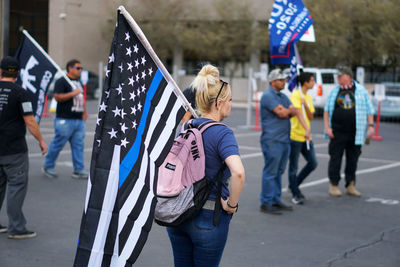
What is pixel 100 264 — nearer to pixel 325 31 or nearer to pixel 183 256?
pixel 183 256

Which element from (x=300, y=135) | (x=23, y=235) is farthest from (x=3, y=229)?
(x=300, y=135)

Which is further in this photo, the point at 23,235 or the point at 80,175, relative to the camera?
the point at 80,175

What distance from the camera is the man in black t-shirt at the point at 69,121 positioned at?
9.48m

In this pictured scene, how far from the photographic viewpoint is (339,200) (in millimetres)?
8656

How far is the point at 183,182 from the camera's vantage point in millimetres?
3469

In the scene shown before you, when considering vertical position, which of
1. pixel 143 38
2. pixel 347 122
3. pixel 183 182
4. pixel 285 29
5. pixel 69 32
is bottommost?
pixel 183 182

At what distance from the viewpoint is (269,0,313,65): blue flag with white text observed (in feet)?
26.1

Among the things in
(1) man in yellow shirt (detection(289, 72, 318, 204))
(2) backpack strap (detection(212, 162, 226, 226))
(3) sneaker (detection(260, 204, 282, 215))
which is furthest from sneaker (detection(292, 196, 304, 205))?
(2) backpack strap (detection(212, 162, 226, 226))

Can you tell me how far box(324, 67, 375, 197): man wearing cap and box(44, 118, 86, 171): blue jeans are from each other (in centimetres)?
398

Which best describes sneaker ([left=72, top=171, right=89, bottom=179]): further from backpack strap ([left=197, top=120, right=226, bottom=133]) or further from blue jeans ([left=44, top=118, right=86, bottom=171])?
backpack strap ([left=197, top=120, right=226, bottom=133])

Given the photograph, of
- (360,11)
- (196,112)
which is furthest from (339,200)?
(360,11)

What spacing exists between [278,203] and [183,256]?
4407mm

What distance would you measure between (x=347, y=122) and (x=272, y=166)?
1825mm

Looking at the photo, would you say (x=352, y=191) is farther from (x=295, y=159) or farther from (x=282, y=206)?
(x=282, y=206)
